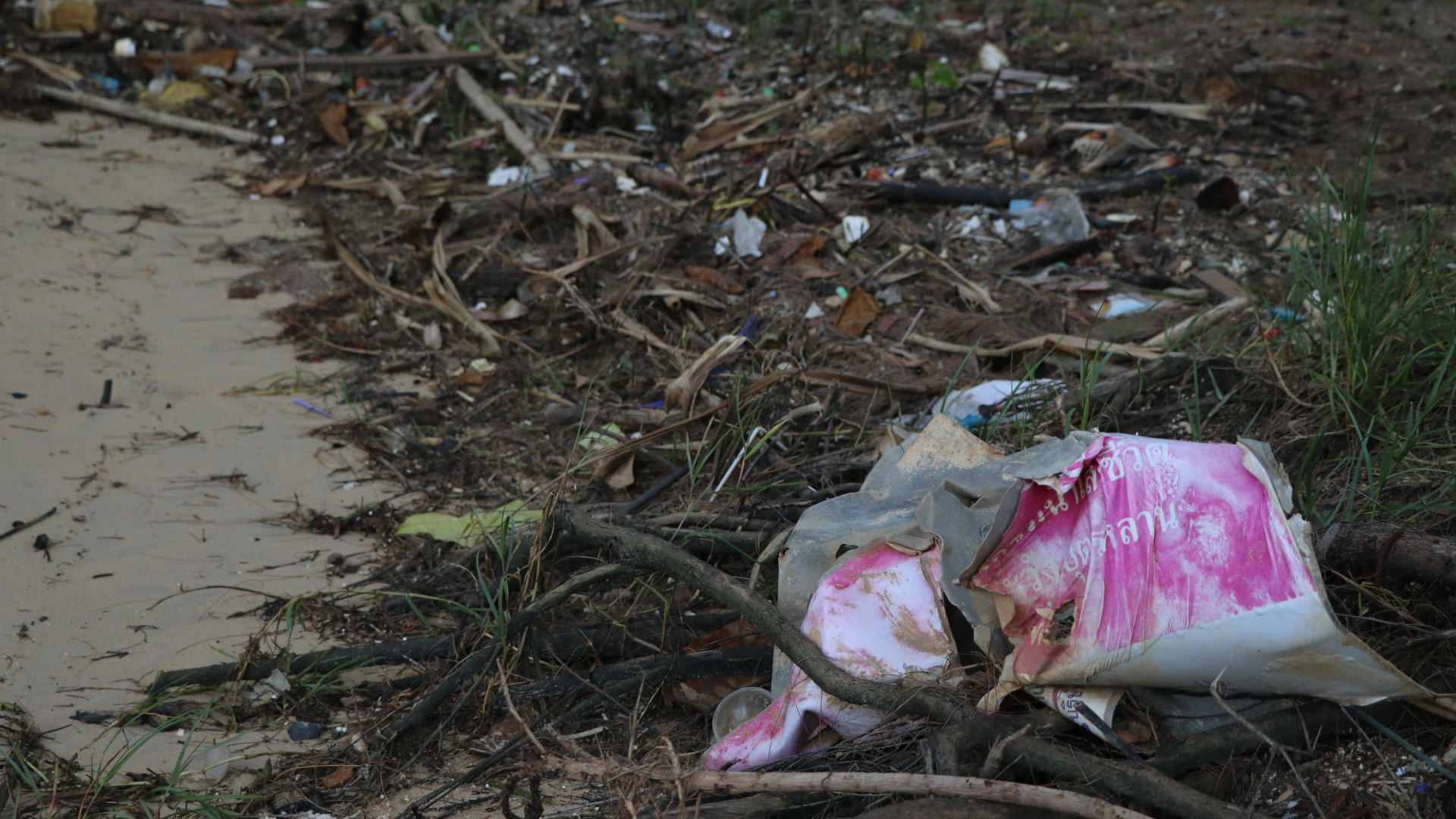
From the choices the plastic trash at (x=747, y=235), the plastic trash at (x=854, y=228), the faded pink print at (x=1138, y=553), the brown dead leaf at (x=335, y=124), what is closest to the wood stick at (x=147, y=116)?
the brown dead leaf at (x=335, y=124)

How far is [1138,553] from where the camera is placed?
5.07 ft

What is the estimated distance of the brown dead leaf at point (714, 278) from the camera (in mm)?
4078

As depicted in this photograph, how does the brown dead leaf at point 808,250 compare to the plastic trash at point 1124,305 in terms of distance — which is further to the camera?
the brown dead leaf at point 808,250

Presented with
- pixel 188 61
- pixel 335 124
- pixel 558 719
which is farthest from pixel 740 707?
pixel 188 61

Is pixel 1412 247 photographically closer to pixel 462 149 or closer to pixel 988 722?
pixel 988 722

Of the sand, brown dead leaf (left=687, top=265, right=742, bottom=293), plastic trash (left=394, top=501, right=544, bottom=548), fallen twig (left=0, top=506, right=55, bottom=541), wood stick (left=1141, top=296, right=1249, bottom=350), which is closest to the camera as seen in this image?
the sand

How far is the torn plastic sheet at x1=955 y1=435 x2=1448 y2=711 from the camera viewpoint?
146 centimetres

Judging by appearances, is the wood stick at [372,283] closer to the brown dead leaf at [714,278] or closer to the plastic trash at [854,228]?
the brown dead leaf at [714,278]

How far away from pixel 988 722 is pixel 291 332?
3483mm

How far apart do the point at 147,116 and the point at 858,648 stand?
6190 millimetres

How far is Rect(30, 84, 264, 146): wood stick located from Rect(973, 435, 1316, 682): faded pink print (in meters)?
5.88

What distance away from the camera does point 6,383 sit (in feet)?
10.8

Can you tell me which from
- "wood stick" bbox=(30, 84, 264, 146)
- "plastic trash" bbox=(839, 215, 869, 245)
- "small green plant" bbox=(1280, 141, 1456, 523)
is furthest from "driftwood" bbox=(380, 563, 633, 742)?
"wood stick" bbox=(30, 84, 264, 146)

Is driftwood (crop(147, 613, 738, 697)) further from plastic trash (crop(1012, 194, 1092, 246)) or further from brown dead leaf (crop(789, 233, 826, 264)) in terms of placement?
plastic trash (crop(1012, 194, 1092, 246))
